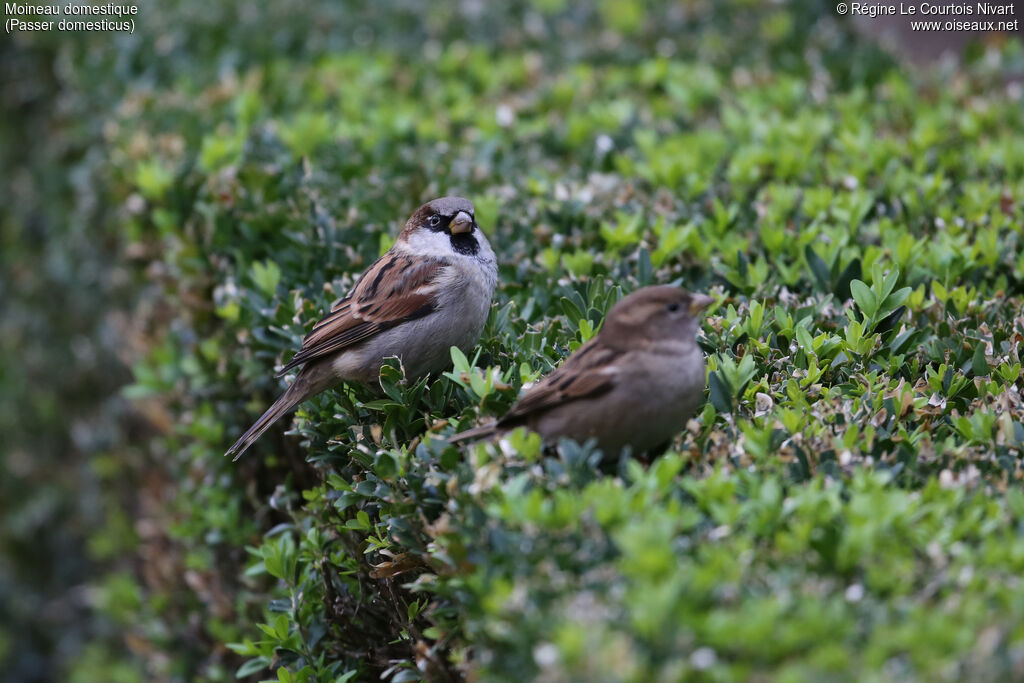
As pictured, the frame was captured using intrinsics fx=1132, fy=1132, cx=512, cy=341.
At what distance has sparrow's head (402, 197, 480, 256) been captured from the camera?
13.8ft

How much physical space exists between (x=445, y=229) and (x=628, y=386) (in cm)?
152

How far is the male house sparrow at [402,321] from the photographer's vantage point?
4004 mm

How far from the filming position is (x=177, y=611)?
19.7ft

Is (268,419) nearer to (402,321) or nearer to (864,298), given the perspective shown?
(402,321)

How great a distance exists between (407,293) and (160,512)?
2980 millimetres

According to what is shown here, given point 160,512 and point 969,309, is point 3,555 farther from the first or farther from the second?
point 969,309

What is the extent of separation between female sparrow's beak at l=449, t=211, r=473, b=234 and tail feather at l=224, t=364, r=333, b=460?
0.70 meters

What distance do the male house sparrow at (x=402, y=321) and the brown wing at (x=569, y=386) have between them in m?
0.99

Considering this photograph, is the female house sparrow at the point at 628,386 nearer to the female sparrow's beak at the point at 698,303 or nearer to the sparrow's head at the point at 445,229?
the female sparrow's beak at the point at 698,303

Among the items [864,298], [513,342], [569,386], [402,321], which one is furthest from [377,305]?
[864,298]

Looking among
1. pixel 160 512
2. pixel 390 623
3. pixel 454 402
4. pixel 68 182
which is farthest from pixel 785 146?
pixel 68 182

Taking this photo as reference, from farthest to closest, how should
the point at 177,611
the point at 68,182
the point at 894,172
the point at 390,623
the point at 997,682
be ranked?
the point at 68,182 < the point at 177,611 < the point at 894,172 < the point at 390,623 < the point at 997,682

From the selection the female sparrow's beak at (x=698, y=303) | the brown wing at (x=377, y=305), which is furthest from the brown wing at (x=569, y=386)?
the brown wing at (x=377, y=305)

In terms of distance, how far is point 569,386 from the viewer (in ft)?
9.88
